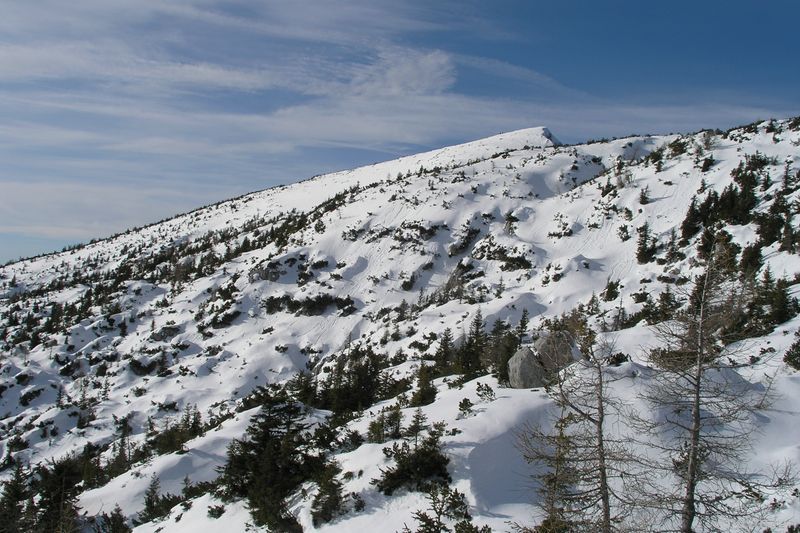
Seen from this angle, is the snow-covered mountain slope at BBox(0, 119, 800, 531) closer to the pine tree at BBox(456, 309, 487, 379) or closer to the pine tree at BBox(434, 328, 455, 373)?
the pine tree at BBox(456, 309, 487, 379)

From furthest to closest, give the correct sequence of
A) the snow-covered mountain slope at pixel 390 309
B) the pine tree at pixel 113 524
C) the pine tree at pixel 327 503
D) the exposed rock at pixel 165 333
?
the exposed rock at pixel 165 333, the pine tree at pixel 113 524, the snow-covered mountain slope at pixel 390 309, the pine tree at pixel 327 503

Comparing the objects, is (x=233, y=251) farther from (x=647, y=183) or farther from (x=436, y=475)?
(x=436, y=475)

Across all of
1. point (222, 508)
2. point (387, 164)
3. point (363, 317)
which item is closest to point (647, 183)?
point (363, 317)

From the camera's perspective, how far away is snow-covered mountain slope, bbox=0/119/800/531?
15844mm

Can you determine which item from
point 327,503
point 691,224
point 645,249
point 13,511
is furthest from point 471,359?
point 691,224

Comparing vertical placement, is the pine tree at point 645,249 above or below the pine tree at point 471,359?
above

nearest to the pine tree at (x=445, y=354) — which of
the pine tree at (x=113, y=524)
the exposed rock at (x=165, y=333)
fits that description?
the pine tree at (x=113, y=524)

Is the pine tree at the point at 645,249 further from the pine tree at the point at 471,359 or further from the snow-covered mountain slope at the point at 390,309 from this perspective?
the pine tree at the point at 471,359

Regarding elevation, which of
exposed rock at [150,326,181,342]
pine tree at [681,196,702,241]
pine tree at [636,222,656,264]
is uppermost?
pine tree at [681,196,702,241]

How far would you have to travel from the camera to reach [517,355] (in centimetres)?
1916


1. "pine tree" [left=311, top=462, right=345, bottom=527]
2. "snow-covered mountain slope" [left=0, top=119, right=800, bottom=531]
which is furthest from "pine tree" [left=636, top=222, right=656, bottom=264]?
"pine tree" [left=311, top=462, right=345, bottom=527]

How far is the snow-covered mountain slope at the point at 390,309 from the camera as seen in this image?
15844mm

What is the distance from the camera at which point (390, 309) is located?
53.3 metres

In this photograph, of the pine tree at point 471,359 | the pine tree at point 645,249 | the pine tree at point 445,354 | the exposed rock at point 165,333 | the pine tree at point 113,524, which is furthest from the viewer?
the exposed rock at point 165,333
